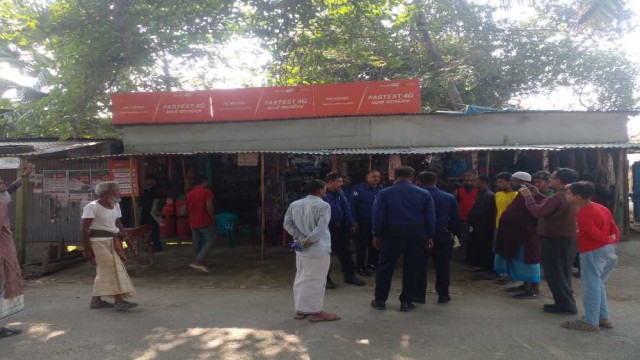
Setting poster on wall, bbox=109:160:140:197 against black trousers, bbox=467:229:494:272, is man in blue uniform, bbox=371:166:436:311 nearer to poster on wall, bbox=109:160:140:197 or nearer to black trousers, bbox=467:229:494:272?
black trousers, bbox=467:229:494:272

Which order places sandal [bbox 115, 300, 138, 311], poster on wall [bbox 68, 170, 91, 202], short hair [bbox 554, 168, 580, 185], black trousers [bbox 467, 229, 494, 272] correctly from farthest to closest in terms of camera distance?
1. poster on wall [bbox 68, 170, 91, 202]
2. black trousers [bbox 467, 229, 494, 272]
3. sandal [bbox 115, 300, 138, 311]
4. short hair [bbox 554, 168, 580, 185]

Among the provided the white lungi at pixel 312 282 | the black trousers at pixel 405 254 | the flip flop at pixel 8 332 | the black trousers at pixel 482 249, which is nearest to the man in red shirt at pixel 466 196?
the black trousers at pixel 482 249

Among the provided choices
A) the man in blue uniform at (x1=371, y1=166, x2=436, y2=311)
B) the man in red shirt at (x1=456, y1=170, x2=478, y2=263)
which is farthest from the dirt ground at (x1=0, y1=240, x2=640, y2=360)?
the man in red shirt at (x1=456, y1=170, x2=478, y2=263)

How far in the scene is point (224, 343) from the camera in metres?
4.18

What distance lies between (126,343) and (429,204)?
334 cm

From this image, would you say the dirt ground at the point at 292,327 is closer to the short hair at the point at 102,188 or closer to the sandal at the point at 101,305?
the sandal at the point at 101,305

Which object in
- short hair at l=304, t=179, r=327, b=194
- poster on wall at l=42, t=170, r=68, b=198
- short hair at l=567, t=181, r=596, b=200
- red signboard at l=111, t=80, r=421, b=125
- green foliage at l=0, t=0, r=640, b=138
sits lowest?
short hair at l=567, t=181, r=596, b=200

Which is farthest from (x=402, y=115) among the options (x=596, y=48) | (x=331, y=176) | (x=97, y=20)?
(x=596, y=48)

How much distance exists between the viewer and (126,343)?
4191 millimetres

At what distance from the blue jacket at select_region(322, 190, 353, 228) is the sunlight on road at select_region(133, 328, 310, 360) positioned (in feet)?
6.37

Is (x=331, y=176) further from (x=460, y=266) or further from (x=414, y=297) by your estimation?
(x=460, y=266)

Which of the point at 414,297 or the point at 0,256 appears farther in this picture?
the point at 414,297

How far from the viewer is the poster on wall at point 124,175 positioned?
8.19 m

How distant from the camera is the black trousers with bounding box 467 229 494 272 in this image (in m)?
6.78
